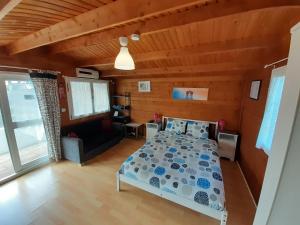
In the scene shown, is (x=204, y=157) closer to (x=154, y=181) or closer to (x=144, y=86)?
(x=154, y=181)

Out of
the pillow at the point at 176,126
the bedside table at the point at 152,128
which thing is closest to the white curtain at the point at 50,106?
the bedside table at the point at 152,128

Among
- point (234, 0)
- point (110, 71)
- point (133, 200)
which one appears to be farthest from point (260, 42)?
point (110, 71)

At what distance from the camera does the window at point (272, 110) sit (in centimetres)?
161

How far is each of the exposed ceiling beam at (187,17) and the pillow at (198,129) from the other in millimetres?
2606

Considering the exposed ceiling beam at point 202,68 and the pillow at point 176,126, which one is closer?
the exposed ceiling beam at point 202,68

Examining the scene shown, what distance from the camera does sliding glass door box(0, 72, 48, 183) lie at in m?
2.42

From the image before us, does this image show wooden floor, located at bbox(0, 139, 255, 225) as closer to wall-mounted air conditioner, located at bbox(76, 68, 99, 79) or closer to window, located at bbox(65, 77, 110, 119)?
window, located at bbox(65, 77, 110, 119)

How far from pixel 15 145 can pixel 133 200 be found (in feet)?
8.20

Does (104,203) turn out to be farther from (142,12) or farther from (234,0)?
(234,0)

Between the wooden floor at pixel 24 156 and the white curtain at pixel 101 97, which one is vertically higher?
the white curtain at pixel 101 97

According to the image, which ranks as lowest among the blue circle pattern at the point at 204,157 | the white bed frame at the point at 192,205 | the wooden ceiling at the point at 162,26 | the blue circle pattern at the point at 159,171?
the white bed frame at the point at 192,205

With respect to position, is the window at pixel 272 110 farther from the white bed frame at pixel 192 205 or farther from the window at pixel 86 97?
the window at pixel 86 97

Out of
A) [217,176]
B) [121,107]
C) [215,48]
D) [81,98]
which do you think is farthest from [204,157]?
[81,98]

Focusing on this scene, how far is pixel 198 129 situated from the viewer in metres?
3.51
